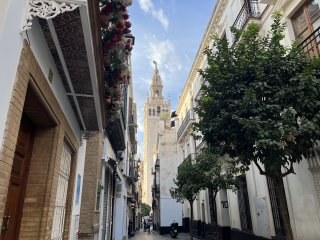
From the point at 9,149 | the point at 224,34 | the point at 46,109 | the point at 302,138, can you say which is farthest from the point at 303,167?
the point at 224,34

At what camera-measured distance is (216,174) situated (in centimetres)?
1290

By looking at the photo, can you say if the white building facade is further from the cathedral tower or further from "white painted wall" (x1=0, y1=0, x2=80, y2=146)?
the cathedral tower

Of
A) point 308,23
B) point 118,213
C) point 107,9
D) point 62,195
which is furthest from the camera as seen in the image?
point 118,213

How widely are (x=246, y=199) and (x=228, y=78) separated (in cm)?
742

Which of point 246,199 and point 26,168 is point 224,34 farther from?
point 26,168

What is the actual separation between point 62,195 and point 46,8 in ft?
12.8

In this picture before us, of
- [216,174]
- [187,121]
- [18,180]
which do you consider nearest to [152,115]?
[187,121]

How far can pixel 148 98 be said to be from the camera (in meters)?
90.9

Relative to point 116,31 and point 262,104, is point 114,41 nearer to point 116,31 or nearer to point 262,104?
point 116,31

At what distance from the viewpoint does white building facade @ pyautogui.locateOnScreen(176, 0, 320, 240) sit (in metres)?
7.22

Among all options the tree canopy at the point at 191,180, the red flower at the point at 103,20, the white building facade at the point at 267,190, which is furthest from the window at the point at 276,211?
the red flower at the point at 103,20

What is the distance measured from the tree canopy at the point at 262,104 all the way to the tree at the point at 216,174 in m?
5.53

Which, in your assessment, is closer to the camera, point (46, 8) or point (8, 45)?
point (8, 45)

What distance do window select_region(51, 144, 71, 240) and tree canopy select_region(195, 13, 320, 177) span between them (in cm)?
331
